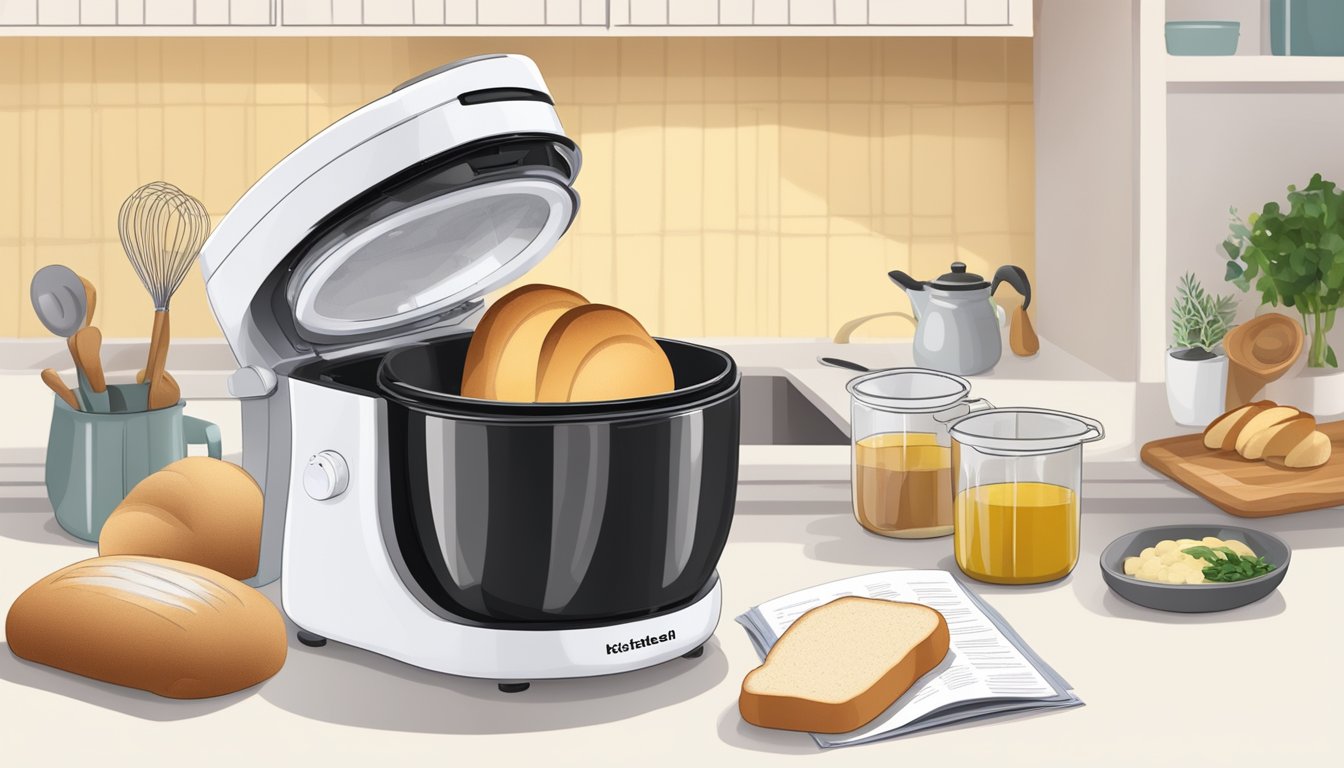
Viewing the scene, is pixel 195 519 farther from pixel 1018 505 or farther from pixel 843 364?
pixel 843 364

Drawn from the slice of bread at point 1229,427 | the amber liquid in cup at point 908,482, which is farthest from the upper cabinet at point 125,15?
the slice of bread at point 1229,427

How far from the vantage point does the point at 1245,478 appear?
1301 mm

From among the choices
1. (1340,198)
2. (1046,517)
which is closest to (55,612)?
(1046,517)

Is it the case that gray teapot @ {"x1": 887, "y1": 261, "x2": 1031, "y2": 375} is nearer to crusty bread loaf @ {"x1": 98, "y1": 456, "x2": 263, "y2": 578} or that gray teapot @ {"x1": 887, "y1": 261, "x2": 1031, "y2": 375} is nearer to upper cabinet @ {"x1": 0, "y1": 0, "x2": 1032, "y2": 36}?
upper cabinet @ {"x1": 0, "y1": 0, "x2": 1032, "y2": 36}

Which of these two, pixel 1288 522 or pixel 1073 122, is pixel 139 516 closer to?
pixel 1288 522

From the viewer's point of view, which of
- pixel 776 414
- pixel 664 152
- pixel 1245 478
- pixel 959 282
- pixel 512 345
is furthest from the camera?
pixel 664 152

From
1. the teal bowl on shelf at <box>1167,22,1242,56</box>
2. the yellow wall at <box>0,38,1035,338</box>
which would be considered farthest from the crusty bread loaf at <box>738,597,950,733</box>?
the yellow wall at <box>0,38,1035,338</box>

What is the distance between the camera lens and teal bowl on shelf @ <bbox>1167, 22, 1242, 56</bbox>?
1813 millimetres

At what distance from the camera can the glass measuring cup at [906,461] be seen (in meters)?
1.16

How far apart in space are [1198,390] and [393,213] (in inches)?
43.4

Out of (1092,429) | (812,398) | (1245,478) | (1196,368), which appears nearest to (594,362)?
(1092,429)

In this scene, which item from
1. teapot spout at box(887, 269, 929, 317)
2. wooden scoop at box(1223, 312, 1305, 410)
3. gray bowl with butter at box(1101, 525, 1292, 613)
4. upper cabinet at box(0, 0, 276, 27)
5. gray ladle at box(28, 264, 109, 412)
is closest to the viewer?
gray bowl with butter at box(1101, 525, 1292, 613)

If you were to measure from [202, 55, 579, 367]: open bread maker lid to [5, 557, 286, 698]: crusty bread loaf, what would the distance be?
0.56ft

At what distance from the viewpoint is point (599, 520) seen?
2.68ft
